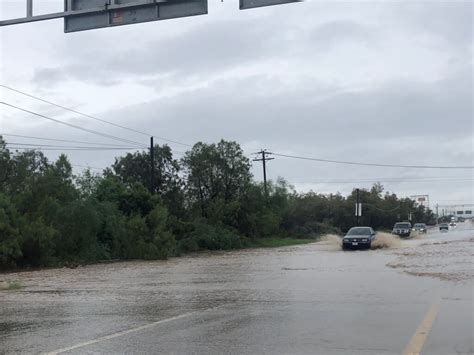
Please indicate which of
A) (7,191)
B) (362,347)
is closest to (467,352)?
(362,347)

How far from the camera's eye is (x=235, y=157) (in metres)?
57.7

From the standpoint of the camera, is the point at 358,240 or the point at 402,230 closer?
the point at 358,240

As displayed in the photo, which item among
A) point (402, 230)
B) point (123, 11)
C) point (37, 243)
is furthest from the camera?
point (402, 230)

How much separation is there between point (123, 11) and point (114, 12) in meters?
0.22

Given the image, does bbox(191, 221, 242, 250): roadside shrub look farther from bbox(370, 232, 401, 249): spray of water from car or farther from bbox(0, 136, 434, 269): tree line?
bbox(370, 232, 401, 249): spray of water from car

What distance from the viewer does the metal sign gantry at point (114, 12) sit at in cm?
1306

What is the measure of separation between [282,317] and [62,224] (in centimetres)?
2563

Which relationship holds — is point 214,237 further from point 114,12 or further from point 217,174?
point 114,12

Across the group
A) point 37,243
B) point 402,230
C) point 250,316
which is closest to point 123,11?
point 250,316

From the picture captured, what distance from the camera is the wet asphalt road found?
852cm

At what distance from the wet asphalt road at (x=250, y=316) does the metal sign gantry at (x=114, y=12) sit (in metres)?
6.54

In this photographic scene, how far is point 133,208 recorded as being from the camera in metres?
43.2

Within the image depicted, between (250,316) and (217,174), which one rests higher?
(217,174)

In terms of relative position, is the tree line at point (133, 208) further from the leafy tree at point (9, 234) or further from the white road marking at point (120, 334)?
the white road marking at point (120, 334)
